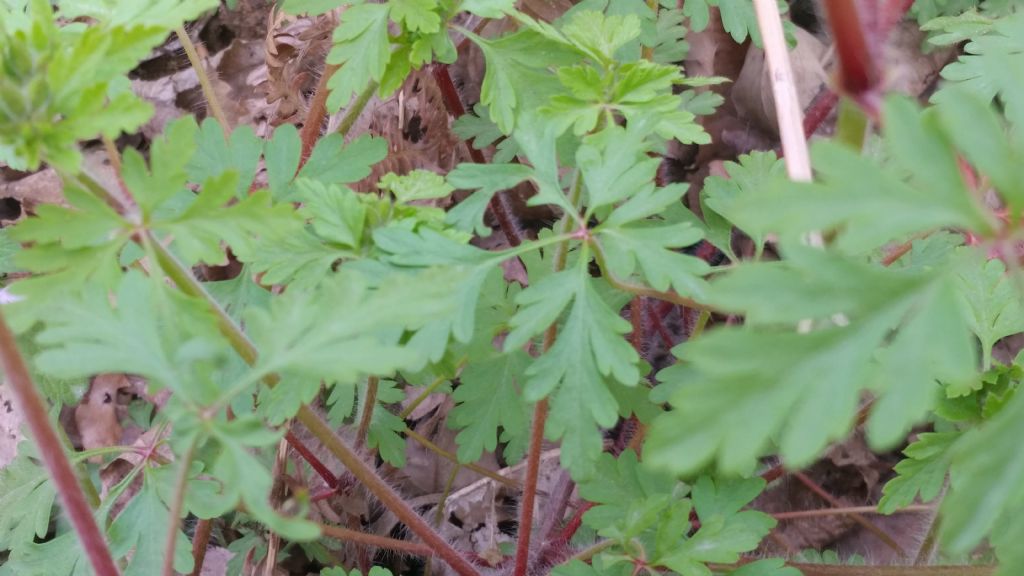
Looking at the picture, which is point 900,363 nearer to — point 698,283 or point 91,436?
point 698,283

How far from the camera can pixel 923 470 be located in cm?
153

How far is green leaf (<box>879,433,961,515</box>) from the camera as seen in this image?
4.97ft

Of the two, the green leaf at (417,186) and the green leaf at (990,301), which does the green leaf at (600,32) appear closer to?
the green leaf at (417,186)

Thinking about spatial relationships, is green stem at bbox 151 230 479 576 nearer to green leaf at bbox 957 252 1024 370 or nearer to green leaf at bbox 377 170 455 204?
green leaf at bbox 377 170 455 204

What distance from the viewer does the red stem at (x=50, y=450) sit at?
0.98m

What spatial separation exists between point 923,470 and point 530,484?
2.53 feet

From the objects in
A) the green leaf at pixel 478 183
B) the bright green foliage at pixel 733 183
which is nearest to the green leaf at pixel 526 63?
the green leaf at pixel 478 183

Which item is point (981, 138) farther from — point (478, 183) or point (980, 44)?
point (980, 44)

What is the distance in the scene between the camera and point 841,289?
2.85ft

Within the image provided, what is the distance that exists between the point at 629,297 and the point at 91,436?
6.52 ft

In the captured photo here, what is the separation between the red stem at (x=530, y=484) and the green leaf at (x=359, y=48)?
797 millimetres

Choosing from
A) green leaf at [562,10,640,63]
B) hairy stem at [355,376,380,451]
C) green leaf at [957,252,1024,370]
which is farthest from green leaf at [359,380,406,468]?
green leaf at [957,252,1024,370]

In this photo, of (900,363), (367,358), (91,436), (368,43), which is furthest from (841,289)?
(91,436)

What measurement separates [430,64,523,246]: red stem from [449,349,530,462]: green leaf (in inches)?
24.4
